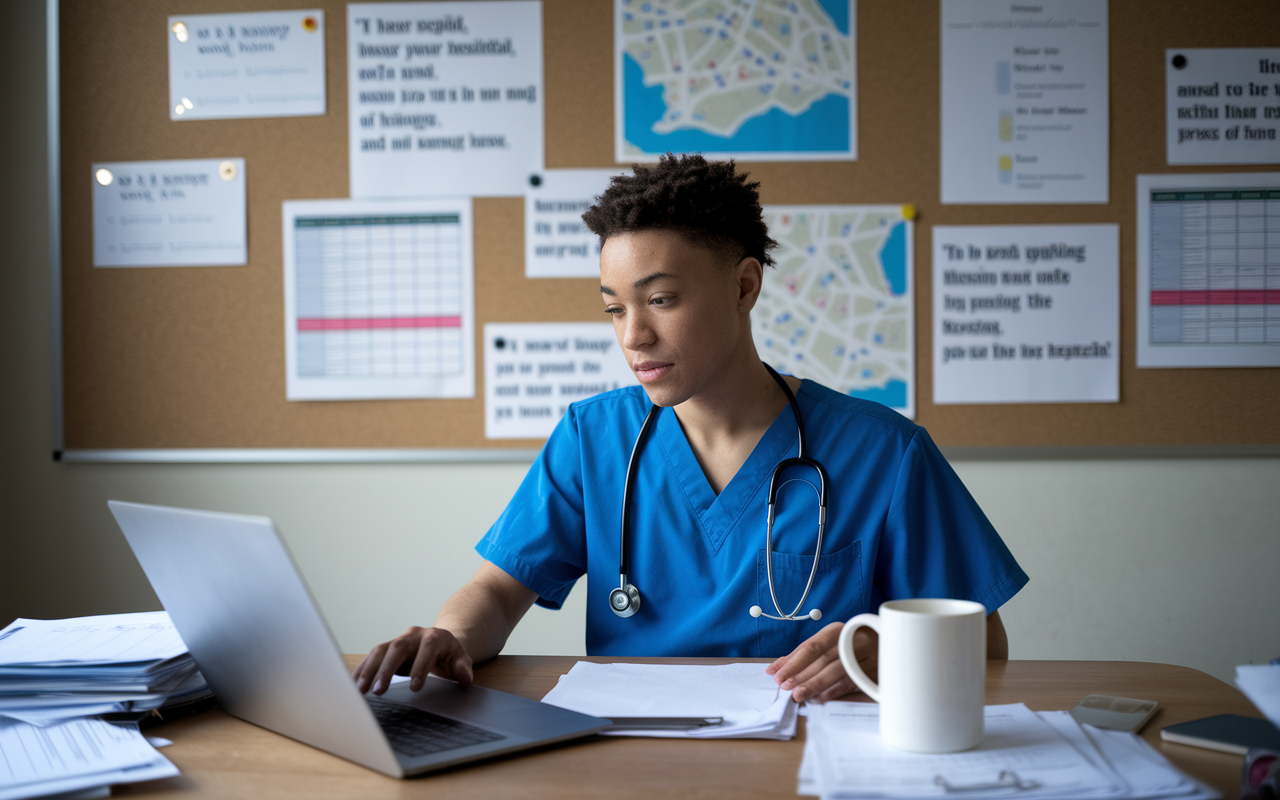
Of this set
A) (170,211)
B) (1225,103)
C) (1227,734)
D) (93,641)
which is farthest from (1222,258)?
(170,211)

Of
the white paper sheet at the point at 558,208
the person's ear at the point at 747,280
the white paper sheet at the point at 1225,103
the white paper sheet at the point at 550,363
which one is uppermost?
the white paper sheet at the point at 1225,103

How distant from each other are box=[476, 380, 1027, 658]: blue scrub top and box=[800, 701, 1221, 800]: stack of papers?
0.41 metres

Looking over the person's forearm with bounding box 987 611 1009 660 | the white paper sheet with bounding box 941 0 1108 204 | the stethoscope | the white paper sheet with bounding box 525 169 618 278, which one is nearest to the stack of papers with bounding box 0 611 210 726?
the stethoscope

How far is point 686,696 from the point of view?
2.91ft

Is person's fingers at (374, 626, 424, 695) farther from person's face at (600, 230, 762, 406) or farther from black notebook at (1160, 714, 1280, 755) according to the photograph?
black notebook at (1160, 714, 1280, 755)

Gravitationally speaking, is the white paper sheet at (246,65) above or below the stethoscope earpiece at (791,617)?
above

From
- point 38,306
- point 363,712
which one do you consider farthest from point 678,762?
point 38,306

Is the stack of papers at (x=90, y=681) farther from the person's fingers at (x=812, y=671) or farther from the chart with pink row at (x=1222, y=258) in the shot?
the chart with pink row at (x=1222, y=258)

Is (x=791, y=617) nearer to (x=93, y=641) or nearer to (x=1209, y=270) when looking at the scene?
(x=93, y=641)

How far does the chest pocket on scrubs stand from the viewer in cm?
120

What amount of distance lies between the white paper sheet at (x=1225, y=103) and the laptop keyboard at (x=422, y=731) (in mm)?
2017

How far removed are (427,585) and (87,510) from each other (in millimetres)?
856

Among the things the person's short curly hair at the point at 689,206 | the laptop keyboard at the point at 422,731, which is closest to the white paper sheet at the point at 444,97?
the person's short curly hair at the point at 689,206

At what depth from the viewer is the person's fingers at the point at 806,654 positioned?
90 centimetres
